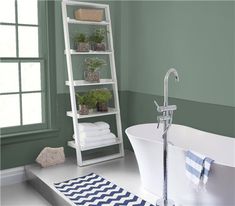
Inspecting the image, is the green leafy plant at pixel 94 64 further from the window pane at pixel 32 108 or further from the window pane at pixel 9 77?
the window pane at pixel 9 77

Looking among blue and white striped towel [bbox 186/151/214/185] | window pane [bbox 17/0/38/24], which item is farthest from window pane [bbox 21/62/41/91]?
blue and white striped towel [bbox 186/151/214/185]

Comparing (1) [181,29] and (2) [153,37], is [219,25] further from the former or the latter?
(2) [153,37]

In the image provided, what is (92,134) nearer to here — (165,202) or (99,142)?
(99,142)

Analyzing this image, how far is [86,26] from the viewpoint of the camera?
4344 millimetres

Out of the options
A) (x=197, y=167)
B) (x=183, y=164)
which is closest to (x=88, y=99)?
(x=183, y=164)

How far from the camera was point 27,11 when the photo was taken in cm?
395

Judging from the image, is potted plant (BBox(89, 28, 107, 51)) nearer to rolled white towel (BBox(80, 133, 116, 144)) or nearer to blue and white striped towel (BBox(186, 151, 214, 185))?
rolled white towel (BBox(80, 133, 116, 144))

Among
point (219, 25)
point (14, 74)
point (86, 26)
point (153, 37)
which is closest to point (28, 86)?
point (14, 74)

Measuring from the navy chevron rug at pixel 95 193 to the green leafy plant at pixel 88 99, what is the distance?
0.91 metres

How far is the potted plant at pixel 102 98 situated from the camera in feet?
13.6

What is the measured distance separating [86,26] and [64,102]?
1033 mm

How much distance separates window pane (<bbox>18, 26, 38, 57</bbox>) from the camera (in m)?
3.98

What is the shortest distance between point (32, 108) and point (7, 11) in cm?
118

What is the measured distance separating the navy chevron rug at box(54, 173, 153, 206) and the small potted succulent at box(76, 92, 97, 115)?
81 cm
